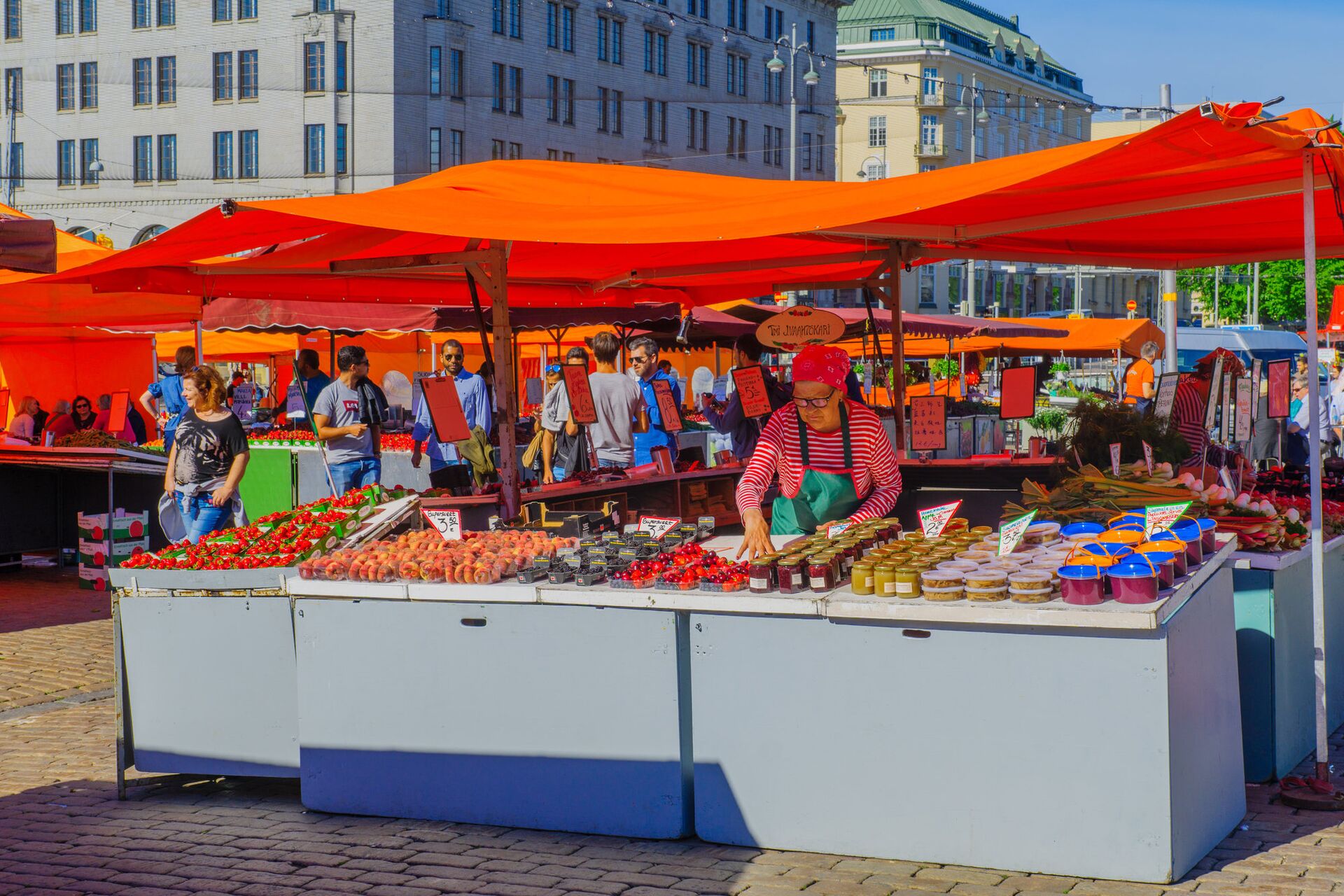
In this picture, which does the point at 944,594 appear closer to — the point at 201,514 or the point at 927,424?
the point at 927,424

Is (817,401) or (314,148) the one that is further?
(314,148)

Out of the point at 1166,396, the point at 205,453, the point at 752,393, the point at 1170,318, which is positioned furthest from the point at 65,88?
the point at 1166,396

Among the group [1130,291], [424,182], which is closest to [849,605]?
[424,182]

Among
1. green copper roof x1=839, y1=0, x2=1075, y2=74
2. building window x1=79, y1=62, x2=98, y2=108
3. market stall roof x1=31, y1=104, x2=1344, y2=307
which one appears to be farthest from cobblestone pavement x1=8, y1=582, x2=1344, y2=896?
green copper roof x1=839, y1=0, x2=1075, y2=74

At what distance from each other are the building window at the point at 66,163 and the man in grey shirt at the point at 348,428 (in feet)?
171

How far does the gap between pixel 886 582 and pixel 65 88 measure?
6150 cm

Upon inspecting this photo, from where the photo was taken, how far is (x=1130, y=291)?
106250 mm

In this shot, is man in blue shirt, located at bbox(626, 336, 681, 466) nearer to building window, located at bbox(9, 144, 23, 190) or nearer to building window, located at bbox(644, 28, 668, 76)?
building window, located at bbox(9, 144, 23, 190)

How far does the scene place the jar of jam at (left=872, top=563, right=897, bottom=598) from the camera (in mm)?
4402

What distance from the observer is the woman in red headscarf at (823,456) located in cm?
595

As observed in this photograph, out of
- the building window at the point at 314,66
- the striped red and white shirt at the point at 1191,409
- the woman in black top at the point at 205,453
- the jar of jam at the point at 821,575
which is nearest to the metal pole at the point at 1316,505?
the jar of jam at the point at 821,575

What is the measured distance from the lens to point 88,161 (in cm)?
5731

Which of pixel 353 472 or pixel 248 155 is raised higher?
pixel 248 155

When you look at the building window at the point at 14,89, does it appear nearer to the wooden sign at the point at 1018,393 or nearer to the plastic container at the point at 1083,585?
the wooden sign at the point at 1018,393
